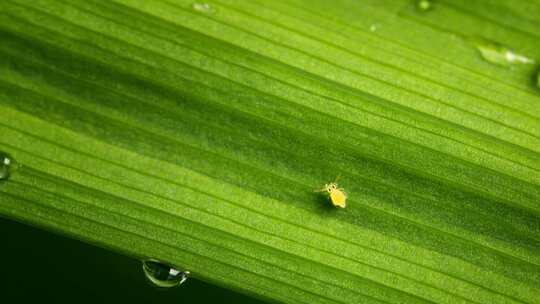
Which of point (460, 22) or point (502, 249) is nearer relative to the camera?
point (460, 22)

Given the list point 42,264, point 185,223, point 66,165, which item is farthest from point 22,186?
point 42,264

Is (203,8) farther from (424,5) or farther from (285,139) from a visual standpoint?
(424,5)

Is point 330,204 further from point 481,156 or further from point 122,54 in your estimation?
point 122,54

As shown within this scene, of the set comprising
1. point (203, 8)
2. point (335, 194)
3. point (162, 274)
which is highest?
point (203, 8)

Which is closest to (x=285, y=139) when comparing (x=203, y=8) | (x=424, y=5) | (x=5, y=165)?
(x=203, y=8)

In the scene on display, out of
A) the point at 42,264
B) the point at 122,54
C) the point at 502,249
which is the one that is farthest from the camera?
the point at 42,264

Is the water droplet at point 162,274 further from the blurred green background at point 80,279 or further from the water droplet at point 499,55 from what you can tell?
the water droplet at point 499,55

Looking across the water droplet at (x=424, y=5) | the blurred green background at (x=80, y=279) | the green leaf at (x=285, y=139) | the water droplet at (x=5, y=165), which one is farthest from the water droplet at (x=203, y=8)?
the blurred green background at (x=80, y=279)
